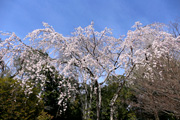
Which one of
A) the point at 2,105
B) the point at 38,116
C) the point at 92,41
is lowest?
the point at 38,116

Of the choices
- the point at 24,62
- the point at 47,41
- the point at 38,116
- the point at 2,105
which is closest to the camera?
the point at 24,62

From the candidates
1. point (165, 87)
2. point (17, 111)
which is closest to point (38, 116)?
point (17, 111)

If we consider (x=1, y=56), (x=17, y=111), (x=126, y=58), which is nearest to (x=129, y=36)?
(x=126, y=58)

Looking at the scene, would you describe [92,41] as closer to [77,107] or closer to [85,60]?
[85,60]

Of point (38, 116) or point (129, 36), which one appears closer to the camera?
point (129, 36)

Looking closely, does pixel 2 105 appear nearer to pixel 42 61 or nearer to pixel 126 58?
pixel 42 61

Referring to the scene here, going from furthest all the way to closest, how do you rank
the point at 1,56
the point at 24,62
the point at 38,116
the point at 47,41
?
the point at 38,116, the point at 47,41, the point at 24,62, the point at 1,56

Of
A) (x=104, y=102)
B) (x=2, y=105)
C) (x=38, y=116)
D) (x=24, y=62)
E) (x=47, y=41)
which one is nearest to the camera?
(x=24, y=62)

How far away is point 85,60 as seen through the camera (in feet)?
14.6

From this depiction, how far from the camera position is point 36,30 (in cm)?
448

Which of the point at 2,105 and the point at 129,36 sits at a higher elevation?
the point at 129,36

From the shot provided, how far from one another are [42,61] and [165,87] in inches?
261

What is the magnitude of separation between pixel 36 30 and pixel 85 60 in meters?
1.95

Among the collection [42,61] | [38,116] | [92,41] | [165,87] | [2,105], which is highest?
[92,41]
